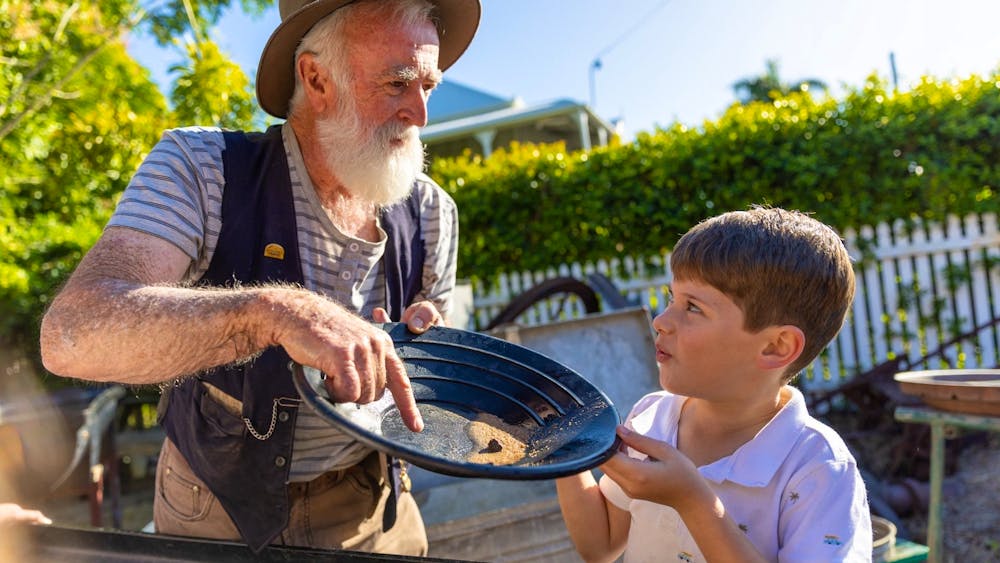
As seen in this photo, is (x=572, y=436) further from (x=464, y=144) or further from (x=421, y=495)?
(x=464, y=144)

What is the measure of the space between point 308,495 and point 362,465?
145mm

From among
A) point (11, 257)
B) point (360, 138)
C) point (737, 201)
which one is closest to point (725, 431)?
point (360, 138)

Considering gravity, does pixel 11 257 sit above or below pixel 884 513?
above

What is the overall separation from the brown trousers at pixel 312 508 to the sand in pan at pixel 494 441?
1.87 feet

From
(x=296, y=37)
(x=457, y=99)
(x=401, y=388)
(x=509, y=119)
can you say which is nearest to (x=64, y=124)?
(x=296, y=37)

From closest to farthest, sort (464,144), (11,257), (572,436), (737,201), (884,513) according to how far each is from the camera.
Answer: (572,436) < (884,513) < (11,257) < (737,201) < (464,144)

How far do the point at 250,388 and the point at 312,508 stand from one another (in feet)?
1.23

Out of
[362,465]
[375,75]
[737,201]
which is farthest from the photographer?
[737,201]

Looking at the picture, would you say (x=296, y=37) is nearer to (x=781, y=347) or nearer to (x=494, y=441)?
(x=494, y=441)

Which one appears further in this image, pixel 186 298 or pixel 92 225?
pixel 92 225

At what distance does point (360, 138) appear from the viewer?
1684 mm

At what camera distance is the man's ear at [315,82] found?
170 centimetres

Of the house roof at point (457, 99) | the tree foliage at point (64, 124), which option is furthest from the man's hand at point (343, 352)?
the house roof at point (457, 99)

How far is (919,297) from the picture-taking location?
5375 mm
